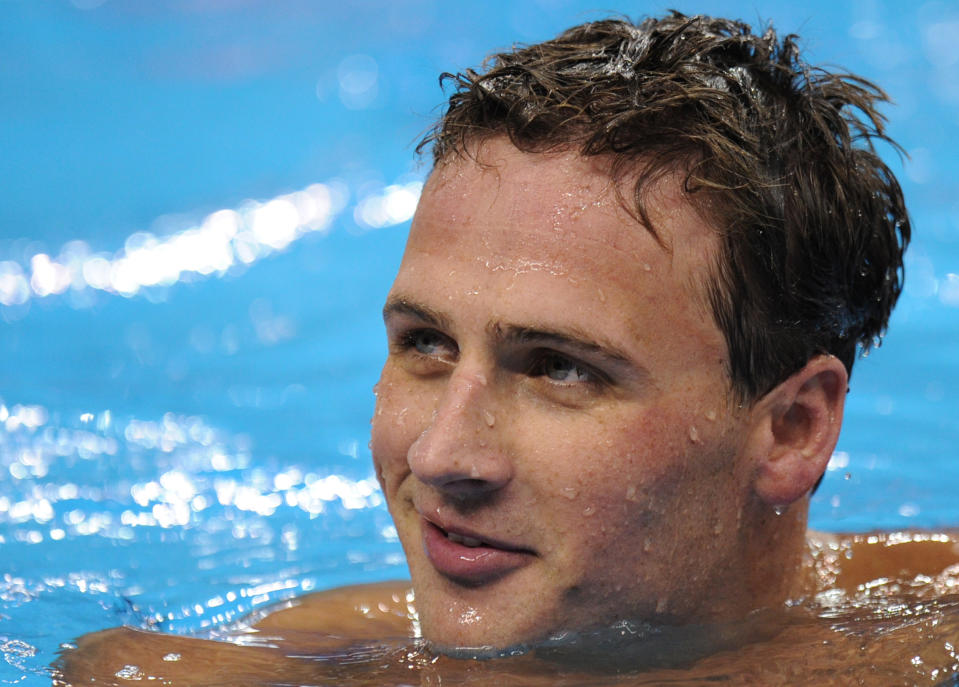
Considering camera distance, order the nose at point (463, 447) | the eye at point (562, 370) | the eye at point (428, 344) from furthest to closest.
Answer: the eye at point (428, 344), the eye at point (562, 370), the nose at point (463, 447)

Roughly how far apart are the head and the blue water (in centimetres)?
60

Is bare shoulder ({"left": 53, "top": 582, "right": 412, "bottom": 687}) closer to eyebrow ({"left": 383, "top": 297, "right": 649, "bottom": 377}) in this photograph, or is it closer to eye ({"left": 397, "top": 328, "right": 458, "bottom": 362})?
eye ({"left": 397, "top": 328, "right": 458, "bottom": 362})

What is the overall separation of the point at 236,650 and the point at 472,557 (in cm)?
70

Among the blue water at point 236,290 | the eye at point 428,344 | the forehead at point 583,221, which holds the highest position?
the blue water at point 236,290

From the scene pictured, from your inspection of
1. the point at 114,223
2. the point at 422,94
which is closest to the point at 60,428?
the point at 114,223

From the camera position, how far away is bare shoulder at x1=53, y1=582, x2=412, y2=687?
98.3 inches

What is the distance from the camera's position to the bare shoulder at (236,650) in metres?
2.50

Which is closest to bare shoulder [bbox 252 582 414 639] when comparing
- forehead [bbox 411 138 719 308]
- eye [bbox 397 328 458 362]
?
eye [bbox 397 328 458 362]

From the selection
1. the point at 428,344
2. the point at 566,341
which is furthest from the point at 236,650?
the point at 566,341

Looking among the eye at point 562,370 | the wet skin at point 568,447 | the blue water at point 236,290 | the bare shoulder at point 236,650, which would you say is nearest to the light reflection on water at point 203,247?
the blue water at point 236,290

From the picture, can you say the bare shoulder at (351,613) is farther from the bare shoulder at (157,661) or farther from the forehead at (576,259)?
the forehead at (576,259)

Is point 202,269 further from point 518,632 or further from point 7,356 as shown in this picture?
point 518,632

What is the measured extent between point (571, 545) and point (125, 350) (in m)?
3.67

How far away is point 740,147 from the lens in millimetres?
2434
